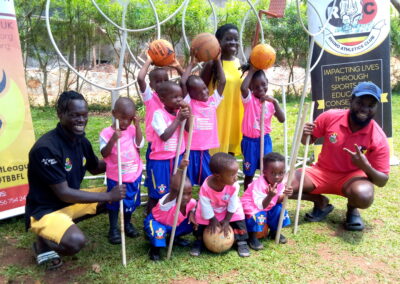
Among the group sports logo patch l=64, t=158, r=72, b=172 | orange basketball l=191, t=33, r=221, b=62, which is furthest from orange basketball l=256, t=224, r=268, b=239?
sports logo patch l=64, t=158, r=72, b=172

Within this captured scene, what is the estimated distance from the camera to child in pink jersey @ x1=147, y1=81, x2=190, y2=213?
3338 mm

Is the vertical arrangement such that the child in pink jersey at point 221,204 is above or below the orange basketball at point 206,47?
below

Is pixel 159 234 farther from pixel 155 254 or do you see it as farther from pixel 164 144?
pixel 164 144

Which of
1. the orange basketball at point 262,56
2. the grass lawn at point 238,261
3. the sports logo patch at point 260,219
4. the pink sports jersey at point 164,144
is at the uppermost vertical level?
the orange basketball at point 262,56

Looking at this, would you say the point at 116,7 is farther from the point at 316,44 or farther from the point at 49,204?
the point at 49,204

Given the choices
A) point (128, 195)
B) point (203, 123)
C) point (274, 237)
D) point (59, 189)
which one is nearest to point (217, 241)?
point (274, 237)

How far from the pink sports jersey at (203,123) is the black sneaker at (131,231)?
0.95 metres

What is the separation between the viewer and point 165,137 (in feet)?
11.0

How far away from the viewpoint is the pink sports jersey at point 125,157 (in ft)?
11.4

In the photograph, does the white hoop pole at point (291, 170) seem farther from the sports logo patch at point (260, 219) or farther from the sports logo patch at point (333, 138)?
the sports logo patch at point (333, 138)

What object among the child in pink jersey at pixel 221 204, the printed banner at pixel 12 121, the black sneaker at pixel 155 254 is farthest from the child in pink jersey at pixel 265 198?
the printed banner at pixel 12 121

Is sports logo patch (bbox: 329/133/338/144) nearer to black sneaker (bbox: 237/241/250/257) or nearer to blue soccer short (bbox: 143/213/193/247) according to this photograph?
black sneaker (bbox: 237/241/250/257)

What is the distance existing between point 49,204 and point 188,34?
773 centimetres

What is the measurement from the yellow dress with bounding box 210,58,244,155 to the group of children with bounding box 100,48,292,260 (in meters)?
0.25
